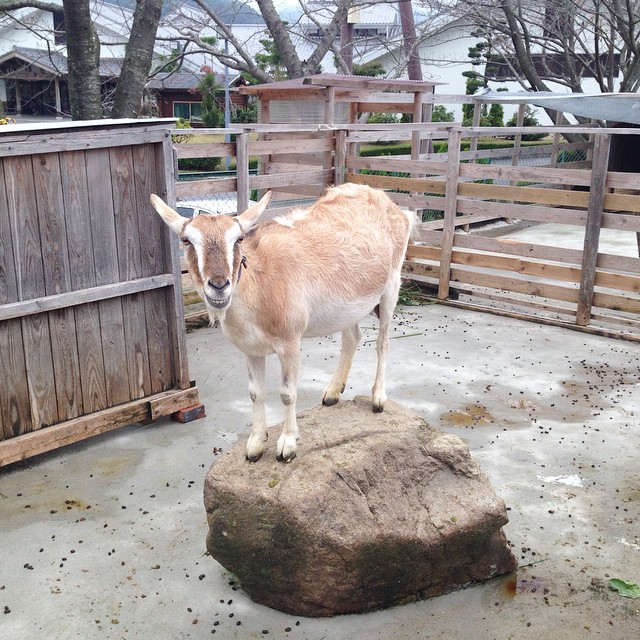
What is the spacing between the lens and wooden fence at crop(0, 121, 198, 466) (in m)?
5.15

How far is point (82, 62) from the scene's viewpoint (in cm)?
945

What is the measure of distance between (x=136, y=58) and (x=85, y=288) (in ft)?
18.8

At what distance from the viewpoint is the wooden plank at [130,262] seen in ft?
18.4

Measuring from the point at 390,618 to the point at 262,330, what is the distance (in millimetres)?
1605

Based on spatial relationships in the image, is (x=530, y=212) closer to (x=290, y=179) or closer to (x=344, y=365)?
(x=290, y=179)

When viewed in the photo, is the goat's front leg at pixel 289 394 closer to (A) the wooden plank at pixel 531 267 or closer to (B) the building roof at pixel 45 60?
(A) the wooden plank at pixel 531 267

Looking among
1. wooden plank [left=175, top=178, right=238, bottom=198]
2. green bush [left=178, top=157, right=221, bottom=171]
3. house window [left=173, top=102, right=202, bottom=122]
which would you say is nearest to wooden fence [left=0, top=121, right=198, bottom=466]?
wooden plank [left=175, top=178, right=238, bottom=198]

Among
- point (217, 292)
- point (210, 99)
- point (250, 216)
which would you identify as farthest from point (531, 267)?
point (210, 99)

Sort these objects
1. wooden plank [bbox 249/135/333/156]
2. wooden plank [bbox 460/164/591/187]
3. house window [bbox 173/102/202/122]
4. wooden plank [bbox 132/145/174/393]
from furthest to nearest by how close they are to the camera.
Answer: house window [bbox 173/102/202/122] → wooden plank [bbox 249/135/333/156] → wooden plank [bbox 460/164/591/187] → wooden plank [bbox 132/145/174/393]

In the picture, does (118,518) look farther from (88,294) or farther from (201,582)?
(88,294)

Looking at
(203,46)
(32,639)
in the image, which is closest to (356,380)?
(32,639)

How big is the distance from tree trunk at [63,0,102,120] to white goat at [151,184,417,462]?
5.93 metres

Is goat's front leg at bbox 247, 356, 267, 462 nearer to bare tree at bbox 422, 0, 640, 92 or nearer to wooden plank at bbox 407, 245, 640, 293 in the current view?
wooden plank at bbox 407, 245, 640, 293

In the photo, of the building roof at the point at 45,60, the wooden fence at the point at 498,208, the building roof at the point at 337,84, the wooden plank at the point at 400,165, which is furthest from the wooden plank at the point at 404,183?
the building roof at the point at 45,60
